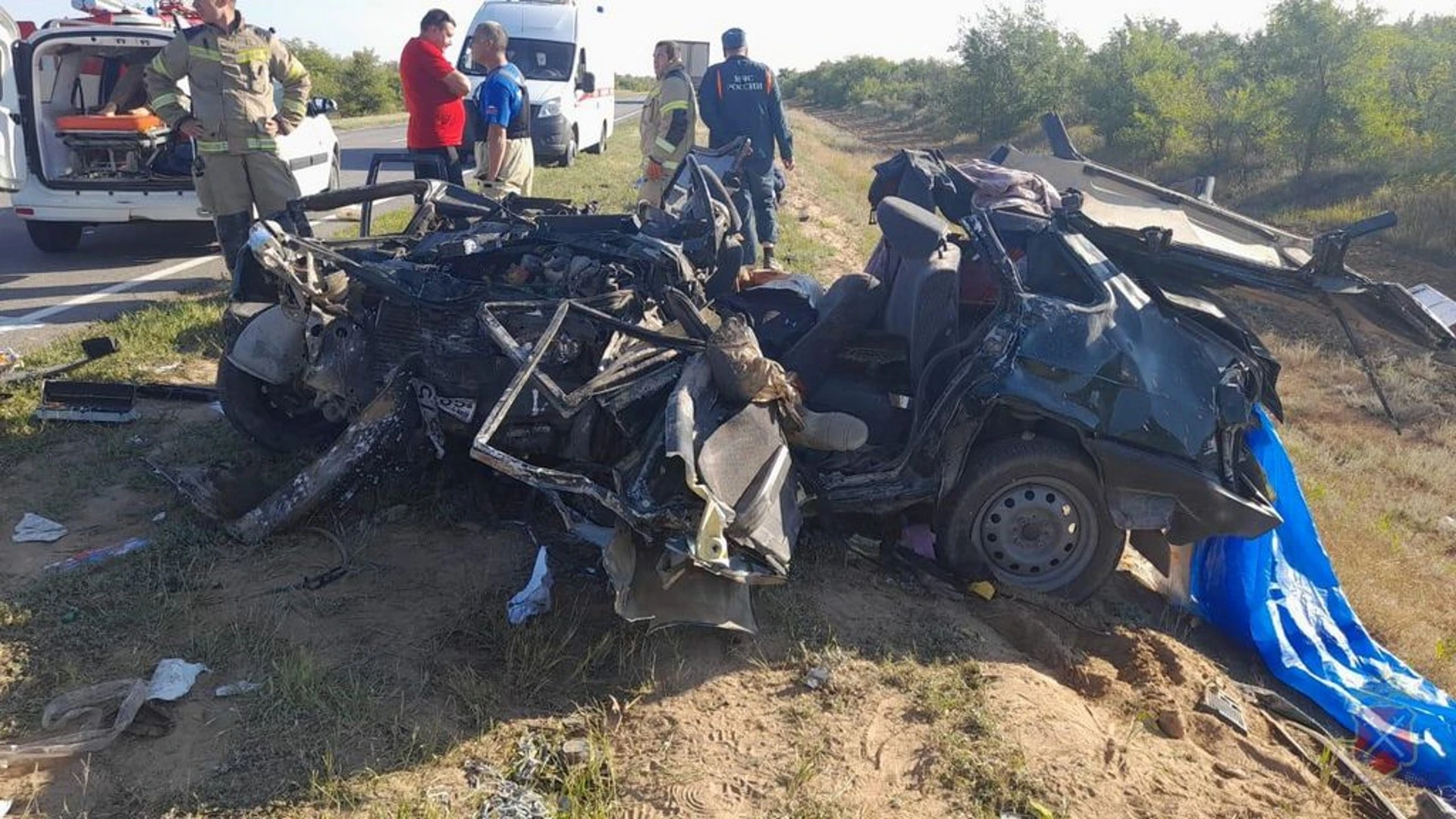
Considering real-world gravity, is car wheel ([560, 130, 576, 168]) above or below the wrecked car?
above

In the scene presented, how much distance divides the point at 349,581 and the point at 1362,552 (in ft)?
16.5

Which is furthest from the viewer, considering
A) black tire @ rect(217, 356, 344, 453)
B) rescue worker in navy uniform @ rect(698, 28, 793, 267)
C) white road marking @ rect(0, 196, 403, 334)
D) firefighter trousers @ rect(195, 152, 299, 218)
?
rescue worker in navy uniform @ rect(698, 28, 793, 267)

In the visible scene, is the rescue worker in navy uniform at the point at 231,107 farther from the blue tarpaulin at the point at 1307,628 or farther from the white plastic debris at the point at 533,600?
the blue tarpaulin at the point at 1307,628

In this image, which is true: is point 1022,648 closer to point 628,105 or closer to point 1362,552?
point 1362,552

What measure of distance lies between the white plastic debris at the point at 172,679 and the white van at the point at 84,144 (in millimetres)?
4688

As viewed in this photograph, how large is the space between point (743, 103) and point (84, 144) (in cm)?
534

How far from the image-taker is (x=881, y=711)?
3.14m

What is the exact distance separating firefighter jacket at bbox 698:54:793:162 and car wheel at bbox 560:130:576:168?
23.1ft

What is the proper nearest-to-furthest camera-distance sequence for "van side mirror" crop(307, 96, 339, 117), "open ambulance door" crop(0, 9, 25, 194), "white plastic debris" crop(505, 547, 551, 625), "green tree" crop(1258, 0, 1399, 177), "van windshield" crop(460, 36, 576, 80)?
1. "white plastic debris" crop(505, 547, 551, 625)
2. "open ambulance door" crop(0, 9, 25, 194)
3. "van side mirror" crop(307, 96, 339, 117)
4. "van windshield" crop(460, 36, 576, 80)
5. "green tree" crop(1258, 0, 1399, 177)

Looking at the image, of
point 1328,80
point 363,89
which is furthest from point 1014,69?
point 363,89

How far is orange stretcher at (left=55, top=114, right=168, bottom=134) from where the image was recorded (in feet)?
24.2

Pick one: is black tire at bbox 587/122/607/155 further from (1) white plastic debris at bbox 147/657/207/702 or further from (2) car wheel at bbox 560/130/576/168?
(1) white plastic debris at bbox 147/657/207/702

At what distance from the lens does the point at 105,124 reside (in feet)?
24.5

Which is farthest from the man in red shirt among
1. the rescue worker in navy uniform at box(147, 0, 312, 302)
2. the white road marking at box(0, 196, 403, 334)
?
the rescue worker in navy uniform at box(147, 0, 312, 302)
